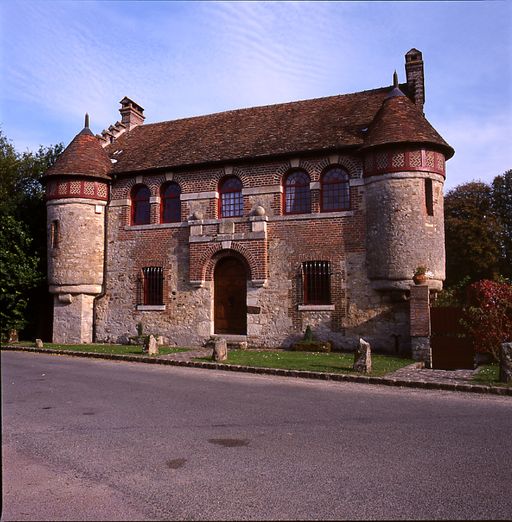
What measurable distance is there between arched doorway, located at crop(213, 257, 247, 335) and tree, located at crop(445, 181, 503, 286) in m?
18.1

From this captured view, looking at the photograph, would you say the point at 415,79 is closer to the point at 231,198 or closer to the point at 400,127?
the point at 400,127

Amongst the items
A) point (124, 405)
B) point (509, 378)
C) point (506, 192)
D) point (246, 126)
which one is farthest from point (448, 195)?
point (124, 405)

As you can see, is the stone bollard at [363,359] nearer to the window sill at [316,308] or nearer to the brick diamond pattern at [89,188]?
the window sill at [316,308]

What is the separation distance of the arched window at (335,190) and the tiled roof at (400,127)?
1.47 m

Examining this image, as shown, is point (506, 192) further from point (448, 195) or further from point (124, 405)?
point (124, 405)

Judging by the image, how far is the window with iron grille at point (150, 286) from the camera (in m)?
20.3

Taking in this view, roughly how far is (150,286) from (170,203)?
11.2 feet

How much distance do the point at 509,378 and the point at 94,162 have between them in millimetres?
17187

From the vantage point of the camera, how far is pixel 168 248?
20.0m

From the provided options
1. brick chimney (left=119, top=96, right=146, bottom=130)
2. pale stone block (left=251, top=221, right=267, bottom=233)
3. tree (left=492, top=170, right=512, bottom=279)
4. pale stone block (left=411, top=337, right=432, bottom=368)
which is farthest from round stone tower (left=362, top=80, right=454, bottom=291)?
tree (left=492, top=170, right=512, bottom=279)

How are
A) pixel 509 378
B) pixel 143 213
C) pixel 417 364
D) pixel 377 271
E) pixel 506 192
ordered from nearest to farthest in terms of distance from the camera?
pixel 509 378 → pixel 417 364 → pixel 377 271 → pixel 143 213 → pixel 506 192

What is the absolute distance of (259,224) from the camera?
18484 mm

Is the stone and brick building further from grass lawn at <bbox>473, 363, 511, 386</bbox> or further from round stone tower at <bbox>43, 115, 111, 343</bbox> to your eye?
grass lawn at <bbox>473, 363, 511, 386</bbox>

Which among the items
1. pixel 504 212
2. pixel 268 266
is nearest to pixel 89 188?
pixel 268 266
